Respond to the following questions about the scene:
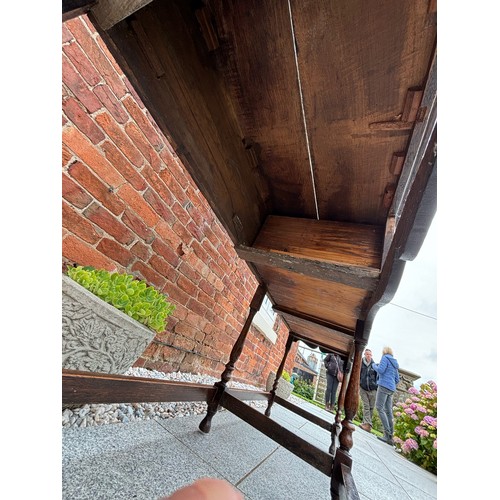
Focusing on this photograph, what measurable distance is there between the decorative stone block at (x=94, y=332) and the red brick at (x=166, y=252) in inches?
31.4

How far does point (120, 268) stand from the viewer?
1593 millimetres

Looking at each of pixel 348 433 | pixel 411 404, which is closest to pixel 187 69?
pixel 348 433

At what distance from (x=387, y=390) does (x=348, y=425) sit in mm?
4294

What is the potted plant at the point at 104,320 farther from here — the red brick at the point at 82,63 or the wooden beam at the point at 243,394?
the red brick at the point at 82,63

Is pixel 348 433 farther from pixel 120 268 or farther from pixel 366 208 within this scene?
pixel 120 268

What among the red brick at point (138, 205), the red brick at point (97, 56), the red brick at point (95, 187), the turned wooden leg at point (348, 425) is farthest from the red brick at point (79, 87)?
the turned wooden leg at point (348, 425)

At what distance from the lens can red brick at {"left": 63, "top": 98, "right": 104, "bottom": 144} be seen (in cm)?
125

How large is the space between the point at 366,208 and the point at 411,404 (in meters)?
4.23

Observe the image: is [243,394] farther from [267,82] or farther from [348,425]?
[267,82]

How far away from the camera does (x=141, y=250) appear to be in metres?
1.72

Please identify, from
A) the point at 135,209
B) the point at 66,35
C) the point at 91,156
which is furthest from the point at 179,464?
the point at 66,35

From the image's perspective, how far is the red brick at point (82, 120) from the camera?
1.25 m

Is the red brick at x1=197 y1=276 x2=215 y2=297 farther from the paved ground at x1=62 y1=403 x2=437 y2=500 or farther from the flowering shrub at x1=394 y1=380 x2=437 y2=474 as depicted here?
the flowering shrub at x1=394 y1=380 x2=437 y2=474

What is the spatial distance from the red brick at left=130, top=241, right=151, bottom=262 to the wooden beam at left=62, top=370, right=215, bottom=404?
0.94m
